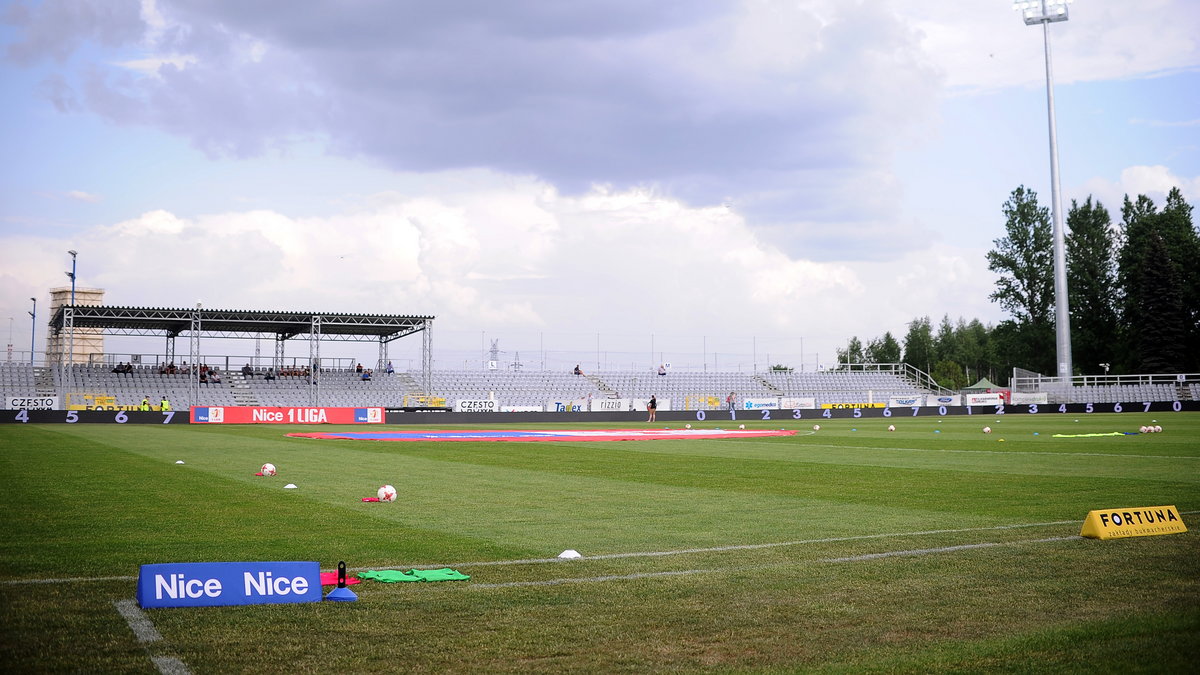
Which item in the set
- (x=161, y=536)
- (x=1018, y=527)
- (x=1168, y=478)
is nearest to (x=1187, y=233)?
(x=1168, y=478)

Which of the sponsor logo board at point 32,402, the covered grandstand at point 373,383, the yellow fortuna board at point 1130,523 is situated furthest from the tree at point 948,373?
the yellow fortuna board at point 1130,523

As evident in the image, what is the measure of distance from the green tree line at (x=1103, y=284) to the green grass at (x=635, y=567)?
258 feet

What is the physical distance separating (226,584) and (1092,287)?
10096cm

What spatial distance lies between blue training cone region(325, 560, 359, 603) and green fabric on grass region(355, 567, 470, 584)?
0.70 metres

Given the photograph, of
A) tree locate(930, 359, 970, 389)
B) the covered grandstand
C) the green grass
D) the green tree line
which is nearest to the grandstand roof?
the covered grandstand

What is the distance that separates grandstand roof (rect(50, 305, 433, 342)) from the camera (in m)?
57.5

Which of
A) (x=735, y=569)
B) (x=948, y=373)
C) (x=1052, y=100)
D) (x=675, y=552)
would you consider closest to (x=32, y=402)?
(x=675, y=552)

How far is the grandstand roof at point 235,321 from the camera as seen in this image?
5747 cm

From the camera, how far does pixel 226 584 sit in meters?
7.21

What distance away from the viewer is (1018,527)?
439 inches

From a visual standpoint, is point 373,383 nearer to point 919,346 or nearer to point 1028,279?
point 1028,279

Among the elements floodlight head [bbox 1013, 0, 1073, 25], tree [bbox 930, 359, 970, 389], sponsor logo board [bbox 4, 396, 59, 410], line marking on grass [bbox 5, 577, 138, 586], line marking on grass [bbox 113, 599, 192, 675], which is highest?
floodlight head [bbox 1013, 0, 1073, 25]

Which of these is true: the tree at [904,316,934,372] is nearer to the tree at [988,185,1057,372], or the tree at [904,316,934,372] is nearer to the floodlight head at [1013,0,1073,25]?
the tree at [988,185,1057,372]

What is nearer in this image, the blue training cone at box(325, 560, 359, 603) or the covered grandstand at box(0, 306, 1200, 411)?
the blue training cone at box(325, 560, 359, 603)
